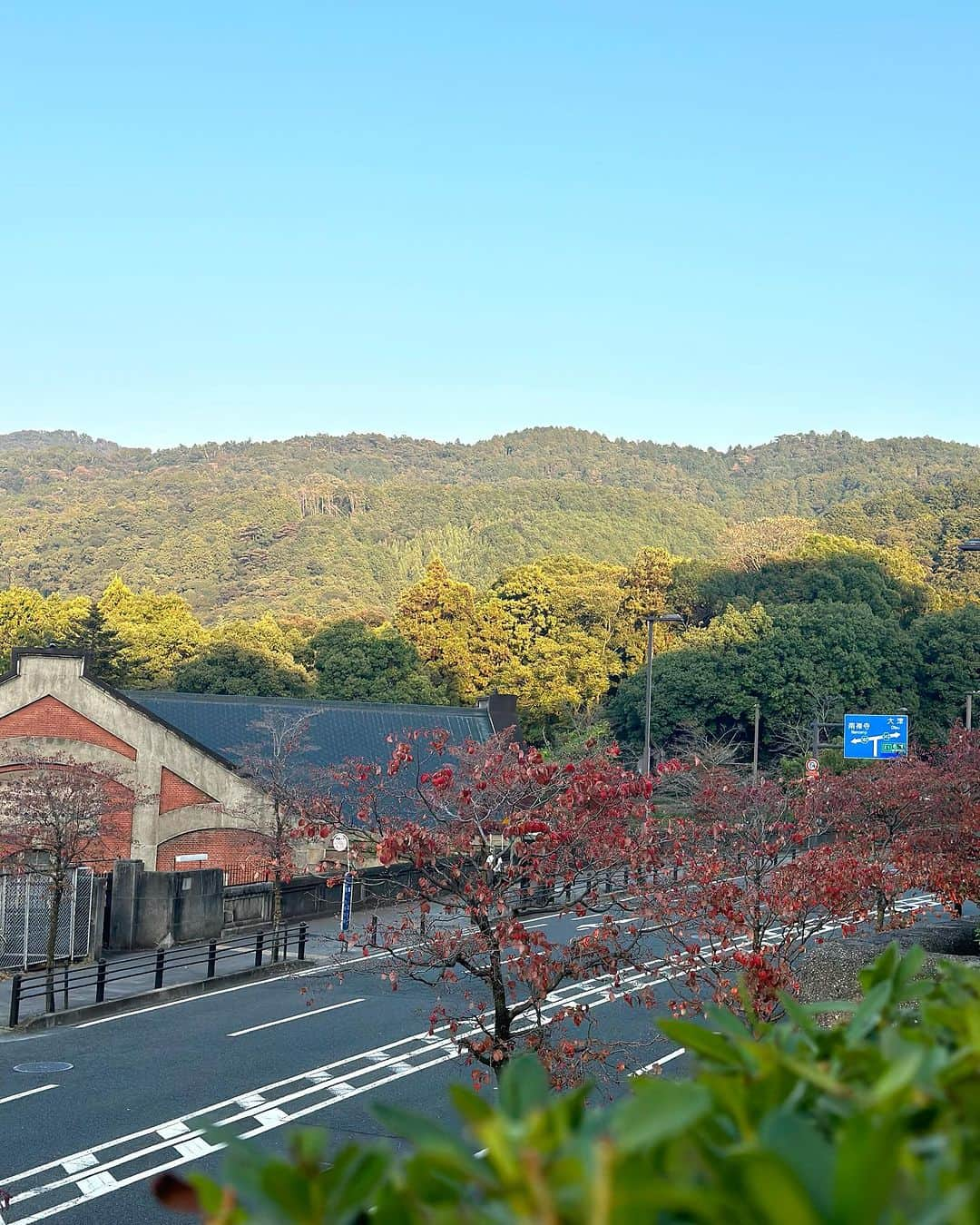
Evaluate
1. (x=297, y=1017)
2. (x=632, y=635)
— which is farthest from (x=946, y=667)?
(x=297, y=1017)

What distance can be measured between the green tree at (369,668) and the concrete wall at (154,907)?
41718mm

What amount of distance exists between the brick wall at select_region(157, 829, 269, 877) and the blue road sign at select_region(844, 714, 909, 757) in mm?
23497

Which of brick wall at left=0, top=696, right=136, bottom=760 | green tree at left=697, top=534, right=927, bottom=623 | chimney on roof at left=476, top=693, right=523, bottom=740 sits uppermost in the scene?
green tree at left=697, top=534, right=927, bottom=623

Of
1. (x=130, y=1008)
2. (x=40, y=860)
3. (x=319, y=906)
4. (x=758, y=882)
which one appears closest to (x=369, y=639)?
(x=319, y=906)

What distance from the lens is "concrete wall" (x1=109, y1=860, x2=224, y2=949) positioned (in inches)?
1176

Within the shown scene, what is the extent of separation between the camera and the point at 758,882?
1534 cm

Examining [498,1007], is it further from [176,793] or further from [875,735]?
[875,735]

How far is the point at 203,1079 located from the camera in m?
18.3

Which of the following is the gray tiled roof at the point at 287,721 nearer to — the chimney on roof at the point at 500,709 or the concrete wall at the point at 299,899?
the chimney on roof at the point at 500,709

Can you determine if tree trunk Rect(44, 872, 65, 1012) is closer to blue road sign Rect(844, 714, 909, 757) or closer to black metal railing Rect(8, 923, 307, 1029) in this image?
black metal railing Rect(8, 923, 307, 1029)

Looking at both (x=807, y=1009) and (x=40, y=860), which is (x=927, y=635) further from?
(x=807, y=1009)

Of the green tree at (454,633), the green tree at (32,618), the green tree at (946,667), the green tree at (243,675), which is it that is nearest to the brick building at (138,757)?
the green tree at (243,675)

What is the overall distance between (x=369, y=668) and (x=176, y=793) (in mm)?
38436

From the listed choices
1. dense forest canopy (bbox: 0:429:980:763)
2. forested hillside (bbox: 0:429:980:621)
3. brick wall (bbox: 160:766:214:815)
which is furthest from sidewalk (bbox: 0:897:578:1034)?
forested hillside (bbox: 0:429:980:621)
